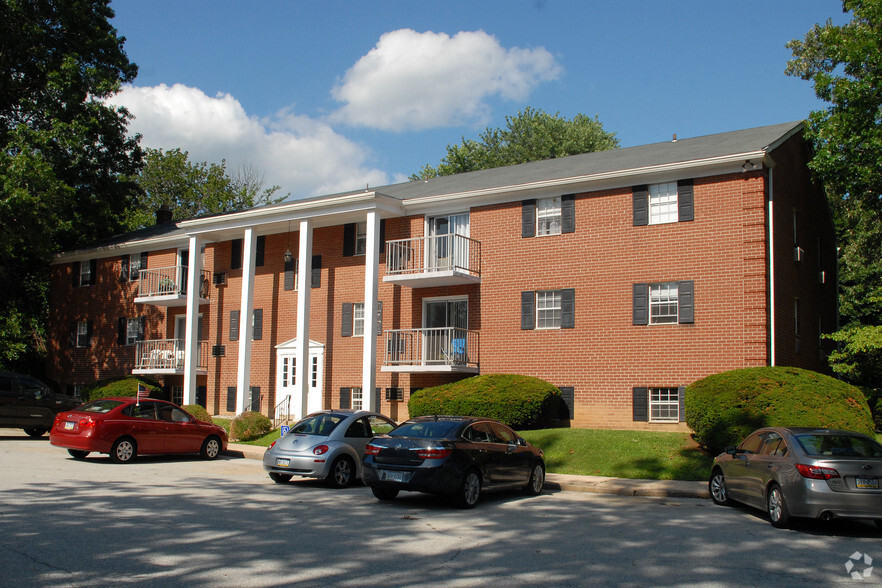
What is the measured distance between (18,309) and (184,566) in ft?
111

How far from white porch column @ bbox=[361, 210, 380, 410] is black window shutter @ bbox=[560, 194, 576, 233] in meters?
6.09

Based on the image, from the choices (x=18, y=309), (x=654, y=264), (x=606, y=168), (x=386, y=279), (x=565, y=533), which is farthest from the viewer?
(x=18, y=309)

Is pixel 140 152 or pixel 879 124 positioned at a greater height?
pixel 140 152

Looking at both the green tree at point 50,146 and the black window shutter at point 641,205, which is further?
the green tree at point 50,146

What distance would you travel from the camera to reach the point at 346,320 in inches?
1085

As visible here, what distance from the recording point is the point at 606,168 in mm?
23375

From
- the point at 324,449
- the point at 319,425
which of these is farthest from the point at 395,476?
the point at 319,425

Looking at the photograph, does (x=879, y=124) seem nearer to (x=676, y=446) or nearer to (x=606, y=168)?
(x=606, y=168)

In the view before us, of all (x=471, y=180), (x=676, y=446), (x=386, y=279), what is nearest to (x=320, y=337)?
(x=386, y=279)

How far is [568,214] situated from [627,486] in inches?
414

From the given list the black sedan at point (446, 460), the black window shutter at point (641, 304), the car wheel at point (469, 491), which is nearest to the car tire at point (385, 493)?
the black sedan at point (446, 460)

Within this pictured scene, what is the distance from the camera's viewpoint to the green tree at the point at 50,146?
30.0 metres

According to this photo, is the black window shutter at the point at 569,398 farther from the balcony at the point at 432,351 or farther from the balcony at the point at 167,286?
the balcony at the point at 167,286

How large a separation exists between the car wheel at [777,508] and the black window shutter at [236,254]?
23713mm
